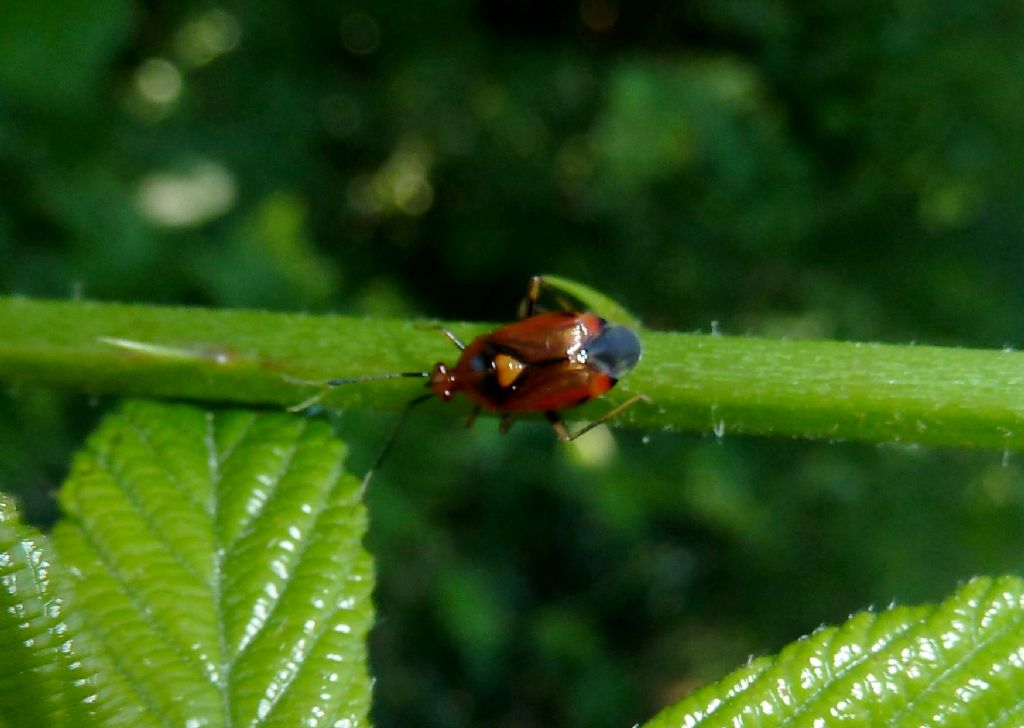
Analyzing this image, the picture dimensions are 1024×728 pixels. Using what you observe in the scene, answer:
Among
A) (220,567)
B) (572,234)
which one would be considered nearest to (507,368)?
(220,567)

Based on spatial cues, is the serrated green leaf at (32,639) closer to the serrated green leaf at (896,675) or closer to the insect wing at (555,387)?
the serrated green leaf at (896,675)

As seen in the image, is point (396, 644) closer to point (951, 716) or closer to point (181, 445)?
point (181, 445)

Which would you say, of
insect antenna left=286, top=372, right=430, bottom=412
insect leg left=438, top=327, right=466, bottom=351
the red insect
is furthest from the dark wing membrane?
insect antenna left=286, top=372, right=430, bottom=412

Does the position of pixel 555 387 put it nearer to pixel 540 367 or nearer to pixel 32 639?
pixel 540 367

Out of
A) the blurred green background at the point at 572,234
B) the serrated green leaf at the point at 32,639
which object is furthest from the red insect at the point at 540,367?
the blurred green background at the point at 572,234

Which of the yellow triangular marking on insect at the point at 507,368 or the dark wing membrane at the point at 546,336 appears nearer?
the yellow triangular marking on insect at the point at 507,368

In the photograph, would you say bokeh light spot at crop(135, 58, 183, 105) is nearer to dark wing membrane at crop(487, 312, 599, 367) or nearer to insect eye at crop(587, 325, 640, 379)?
dark wing membrane at crop(487, 312, 599, 367)

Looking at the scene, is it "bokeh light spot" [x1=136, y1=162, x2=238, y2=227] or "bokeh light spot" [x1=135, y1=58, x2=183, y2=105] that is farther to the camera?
"bokeh light spot" [x1=135, y1=58, x2=183, y2=105]
